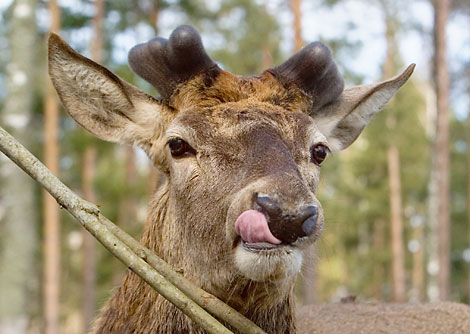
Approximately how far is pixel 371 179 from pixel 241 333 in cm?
3477

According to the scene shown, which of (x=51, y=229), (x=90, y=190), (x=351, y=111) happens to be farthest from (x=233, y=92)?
(x=90, y=190)

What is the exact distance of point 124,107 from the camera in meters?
4.96

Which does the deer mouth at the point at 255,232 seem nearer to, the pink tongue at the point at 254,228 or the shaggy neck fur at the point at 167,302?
the pink tongue at the point at 254,228

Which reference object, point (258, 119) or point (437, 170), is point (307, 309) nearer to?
point (258, 119)

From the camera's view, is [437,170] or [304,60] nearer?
[304,60]

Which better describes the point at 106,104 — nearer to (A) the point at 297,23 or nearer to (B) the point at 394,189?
(A) the point at 297,23

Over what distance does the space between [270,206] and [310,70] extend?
2.09 meters

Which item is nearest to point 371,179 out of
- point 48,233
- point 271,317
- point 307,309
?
point 48,233

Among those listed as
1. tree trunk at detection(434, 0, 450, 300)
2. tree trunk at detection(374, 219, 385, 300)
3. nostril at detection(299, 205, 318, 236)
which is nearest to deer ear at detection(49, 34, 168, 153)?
nostril at detection(299, 205, 318, 236)

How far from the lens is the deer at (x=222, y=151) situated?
11.1ft

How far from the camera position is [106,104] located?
4.98m

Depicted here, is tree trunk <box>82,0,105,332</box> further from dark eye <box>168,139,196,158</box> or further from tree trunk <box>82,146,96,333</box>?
dark eye <box>168,139,196,158</box>

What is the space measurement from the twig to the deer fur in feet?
1.16

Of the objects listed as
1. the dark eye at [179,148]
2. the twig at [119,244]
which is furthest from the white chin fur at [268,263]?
the dark eye at [179,148]
